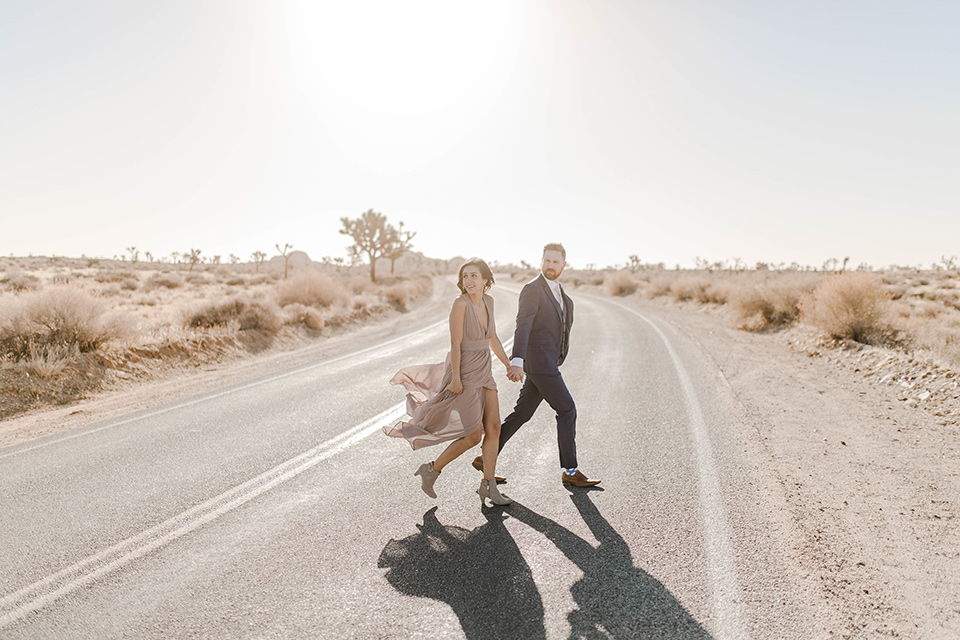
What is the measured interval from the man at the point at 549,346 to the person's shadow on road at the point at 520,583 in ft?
2.39

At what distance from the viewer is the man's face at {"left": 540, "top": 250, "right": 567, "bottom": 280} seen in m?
4.20

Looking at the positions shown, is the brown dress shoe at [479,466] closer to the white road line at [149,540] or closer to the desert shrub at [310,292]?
the white road line at [149,540]

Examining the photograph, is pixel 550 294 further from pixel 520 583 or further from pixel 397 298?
pixel 397 298

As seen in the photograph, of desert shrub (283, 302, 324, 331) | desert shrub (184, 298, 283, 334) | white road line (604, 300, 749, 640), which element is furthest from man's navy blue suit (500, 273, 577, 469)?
desert shrub (283, 302, 324, 331)

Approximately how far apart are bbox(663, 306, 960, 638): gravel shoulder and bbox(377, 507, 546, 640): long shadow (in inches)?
64.6

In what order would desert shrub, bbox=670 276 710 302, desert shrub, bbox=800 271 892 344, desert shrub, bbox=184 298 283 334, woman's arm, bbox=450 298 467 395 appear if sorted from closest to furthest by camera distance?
woman's arm, bbox=450 298 467 395
desert shrub, bbox=800 271 892 344
desert shrub, bbox=184 298 283 334
desert shrub, bbox=670 276 710 302

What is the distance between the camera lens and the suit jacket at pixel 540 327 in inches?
166

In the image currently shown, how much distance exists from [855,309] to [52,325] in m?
16.4

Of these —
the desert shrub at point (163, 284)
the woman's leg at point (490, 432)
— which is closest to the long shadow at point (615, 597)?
the woman's leg at point (490, 432)

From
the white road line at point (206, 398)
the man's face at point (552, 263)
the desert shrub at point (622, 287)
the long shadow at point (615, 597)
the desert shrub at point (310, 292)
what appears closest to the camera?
the long shadow at point (615, 597)

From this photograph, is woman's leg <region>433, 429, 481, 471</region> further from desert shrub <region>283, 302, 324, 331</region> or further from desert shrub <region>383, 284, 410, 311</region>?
desert shrub <region>383, 284, 410, 311</region>

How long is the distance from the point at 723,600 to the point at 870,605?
0.83m

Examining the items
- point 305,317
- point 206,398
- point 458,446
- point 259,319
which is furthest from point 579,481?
point 305,317

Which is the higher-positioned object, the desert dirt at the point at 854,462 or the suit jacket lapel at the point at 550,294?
the suit jacket lapel at the point at 550,294
